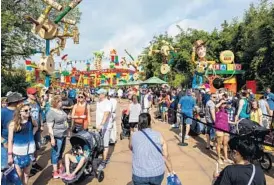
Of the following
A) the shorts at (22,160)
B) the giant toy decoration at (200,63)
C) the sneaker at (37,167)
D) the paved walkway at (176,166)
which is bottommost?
the paved walkway at (176,166)

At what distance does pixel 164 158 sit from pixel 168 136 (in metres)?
7.23

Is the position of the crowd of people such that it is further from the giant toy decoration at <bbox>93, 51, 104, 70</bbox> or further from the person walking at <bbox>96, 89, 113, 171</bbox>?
the giant toy decoration at <bbox>93, 51, 104, 70</bbox>

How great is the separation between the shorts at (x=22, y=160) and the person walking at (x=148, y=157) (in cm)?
197

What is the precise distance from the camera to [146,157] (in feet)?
12.4

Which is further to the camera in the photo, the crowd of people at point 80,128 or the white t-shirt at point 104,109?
the white t-shirt at point 104,109

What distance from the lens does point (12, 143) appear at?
4.68 meters

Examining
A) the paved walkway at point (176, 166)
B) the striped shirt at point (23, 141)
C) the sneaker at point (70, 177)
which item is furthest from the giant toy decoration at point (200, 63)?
the striped shirt at point (23, 141)

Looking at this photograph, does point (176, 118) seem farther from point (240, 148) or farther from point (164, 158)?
point (240, 148)

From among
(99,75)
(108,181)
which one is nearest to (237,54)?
(108,181)

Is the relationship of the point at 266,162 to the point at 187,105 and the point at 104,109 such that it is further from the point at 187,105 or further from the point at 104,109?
the point at 104,109

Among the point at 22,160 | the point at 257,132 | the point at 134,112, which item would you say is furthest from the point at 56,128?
the point at 257,132

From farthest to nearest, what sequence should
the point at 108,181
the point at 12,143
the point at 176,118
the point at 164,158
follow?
the point at 176,118 → the point at 108,181 → the point at 12,143 → the point at 164,158

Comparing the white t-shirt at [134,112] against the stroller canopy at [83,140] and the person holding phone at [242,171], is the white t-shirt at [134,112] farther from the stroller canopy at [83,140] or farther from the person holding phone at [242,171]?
the person holding phone at [242,171]

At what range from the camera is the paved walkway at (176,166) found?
633cm
